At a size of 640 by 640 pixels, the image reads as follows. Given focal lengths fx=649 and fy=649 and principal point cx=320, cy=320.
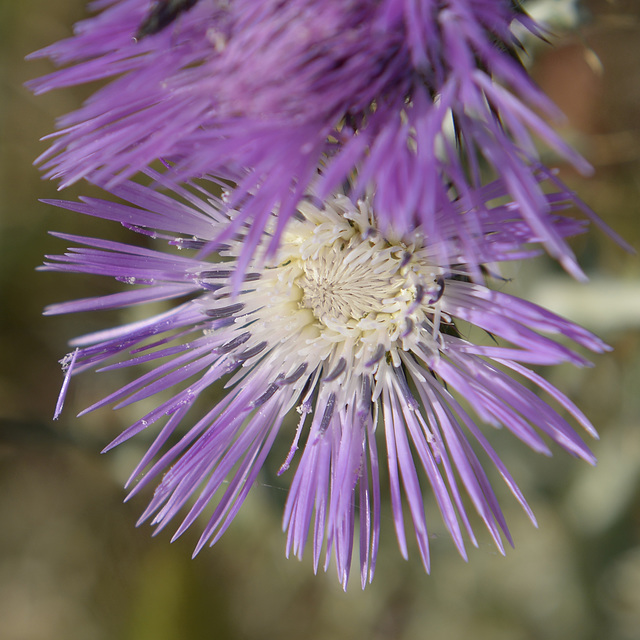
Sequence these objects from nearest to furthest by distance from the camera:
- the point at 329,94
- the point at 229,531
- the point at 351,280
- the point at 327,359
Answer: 1. the point at 329,94
2. the point at 351,280
3. the point at 327,359
4. the point at 229,531

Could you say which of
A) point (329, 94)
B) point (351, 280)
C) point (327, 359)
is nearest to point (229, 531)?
point (327, 359)

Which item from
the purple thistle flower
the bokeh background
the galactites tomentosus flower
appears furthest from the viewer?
the bokeh background

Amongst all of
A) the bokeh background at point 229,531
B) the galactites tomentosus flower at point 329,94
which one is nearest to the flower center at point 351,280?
the galactites tomentosus flower at point 329,94

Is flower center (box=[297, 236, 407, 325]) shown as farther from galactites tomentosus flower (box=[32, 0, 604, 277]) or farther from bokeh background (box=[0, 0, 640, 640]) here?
bokeh background (box=[0, 0, 640, 640])

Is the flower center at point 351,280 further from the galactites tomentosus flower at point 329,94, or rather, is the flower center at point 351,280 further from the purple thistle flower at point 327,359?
the galactites tomentosus flower at point 329,94

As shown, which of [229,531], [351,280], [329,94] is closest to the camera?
[329,94]

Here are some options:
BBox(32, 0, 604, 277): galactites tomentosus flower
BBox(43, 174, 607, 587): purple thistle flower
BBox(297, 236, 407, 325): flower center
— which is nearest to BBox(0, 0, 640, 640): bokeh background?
BBox(43, 174, 607, 587): purple thistle flower

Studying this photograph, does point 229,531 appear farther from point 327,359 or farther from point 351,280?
point 351,280
